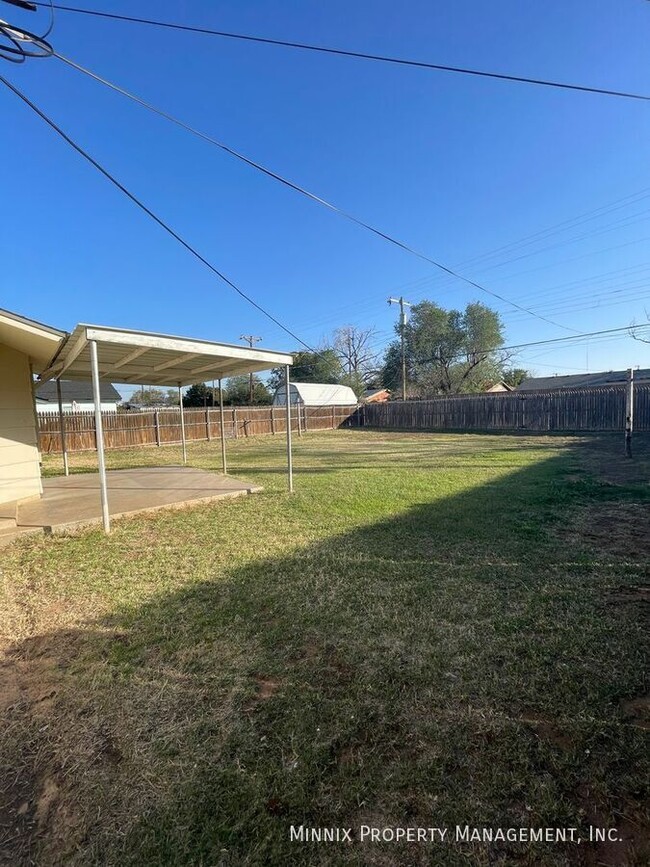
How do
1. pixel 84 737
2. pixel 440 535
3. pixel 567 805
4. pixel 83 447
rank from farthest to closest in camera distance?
1. pixel 83 447
2. pixel 440 535
3. pixel 84 737
4. pixel 567 805

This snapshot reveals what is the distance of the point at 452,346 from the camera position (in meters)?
31.0

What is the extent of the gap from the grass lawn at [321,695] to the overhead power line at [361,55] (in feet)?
15.9

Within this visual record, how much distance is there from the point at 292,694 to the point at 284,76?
34.9 ft

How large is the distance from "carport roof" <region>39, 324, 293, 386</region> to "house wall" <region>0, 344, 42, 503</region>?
60 centimetres

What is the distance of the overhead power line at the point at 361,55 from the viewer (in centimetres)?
447

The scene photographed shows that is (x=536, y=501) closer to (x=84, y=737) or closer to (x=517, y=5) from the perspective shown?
(x=84, y=737)

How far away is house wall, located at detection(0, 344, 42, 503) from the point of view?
581 centimetres

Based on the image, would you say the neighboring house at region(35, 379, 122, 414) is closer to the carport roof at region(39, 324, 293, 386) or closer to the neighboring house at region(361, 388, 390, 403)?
the carport roof at region(39, 324, 293, 386)

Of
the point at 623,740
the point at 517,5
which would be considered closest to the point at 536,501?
the point at 623,740

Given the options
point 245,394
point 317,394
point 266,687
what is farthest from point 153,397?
point 266,687

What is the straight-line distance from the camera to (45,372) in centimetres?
796

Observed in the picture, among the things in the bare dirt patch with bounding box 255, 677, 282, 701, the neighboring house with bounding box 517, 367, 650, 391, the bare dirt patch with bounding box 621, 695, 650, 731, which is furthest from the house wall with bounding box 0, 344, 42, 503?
the neighboring house with bounding box 517, 367, 650, 391

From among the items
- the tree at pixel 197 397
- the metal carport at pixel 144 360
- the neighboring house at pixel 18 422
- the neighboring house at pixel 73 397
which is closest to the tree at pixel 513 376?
the tree at pixel 197 397

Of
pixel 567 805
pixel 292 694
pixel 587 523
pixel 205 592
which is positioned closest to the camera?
pixel 567 805
